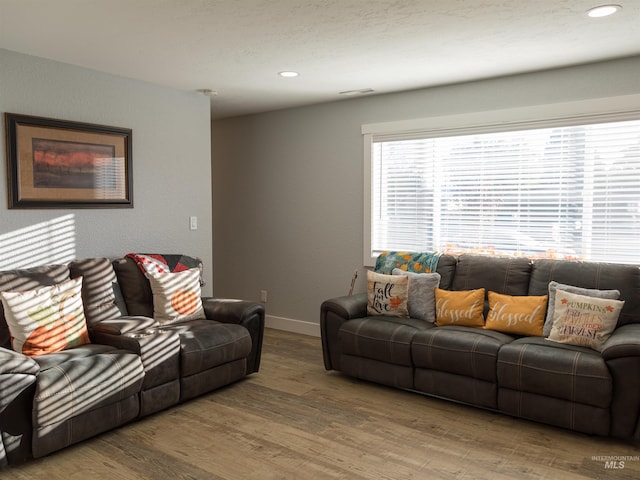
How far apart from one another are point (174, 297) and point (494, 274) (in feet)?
8.06

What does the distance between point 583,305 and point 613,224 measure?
921mm

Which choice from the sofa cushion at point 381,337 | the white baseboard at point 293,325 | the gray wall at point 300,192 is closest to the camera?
the sofa cushion at point 381,337

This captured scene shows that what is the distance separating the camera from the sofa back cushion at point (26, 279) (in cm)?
310

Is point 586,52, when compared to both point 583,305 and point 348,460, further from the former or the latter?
point 348,460

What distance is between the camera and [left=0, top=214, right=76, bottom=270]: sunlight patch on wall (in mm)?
3518

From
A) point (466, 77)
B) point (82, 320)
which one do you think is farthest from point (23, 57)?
point (466, 77)

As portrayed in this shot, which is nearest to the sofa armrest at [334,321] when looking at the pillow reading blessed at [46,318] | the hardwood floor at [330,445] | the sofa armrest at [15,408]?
the hardwood floor at [330,445]

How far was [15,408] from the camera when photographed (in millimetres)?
2609

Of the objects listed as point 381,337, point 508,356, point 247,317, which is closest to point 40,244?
point 247,317

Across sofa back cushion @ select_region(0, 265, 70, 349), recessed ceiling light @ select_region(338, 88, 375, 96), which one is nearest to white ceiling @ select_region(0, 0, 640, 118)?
recessed ceiling light @ select_region(338, 88, 375, 96)

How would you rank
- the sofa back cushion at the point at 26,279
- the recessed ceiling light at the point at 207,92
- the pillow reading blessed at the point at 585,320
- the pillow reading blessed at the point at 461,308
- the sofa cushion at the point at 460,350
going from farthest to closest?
the recessed ceiling light at the point at 207,92 → the pillow reading blessed at the point at 461,308 → the sofa cushion at the point at 460,350 → the pillow reading blessed at the point at 585,320 → the sofa back cushion at the point at 26,279

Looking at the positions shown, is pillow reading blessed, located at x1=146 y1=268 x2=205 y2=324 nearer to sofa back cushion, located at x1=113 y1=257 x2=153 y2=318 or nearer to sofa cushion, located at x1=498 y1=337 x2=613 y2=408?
sofa back cushion, located at x1=113 y1=257 x2=153 y2=318

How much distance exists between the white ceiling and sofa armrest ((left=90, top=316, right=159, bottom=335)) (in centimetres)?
185

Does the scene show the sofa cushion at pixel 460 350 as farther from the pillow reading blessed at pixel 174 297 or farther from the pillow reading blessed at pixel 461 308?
the pillow reading blessed at pixel 174 297
